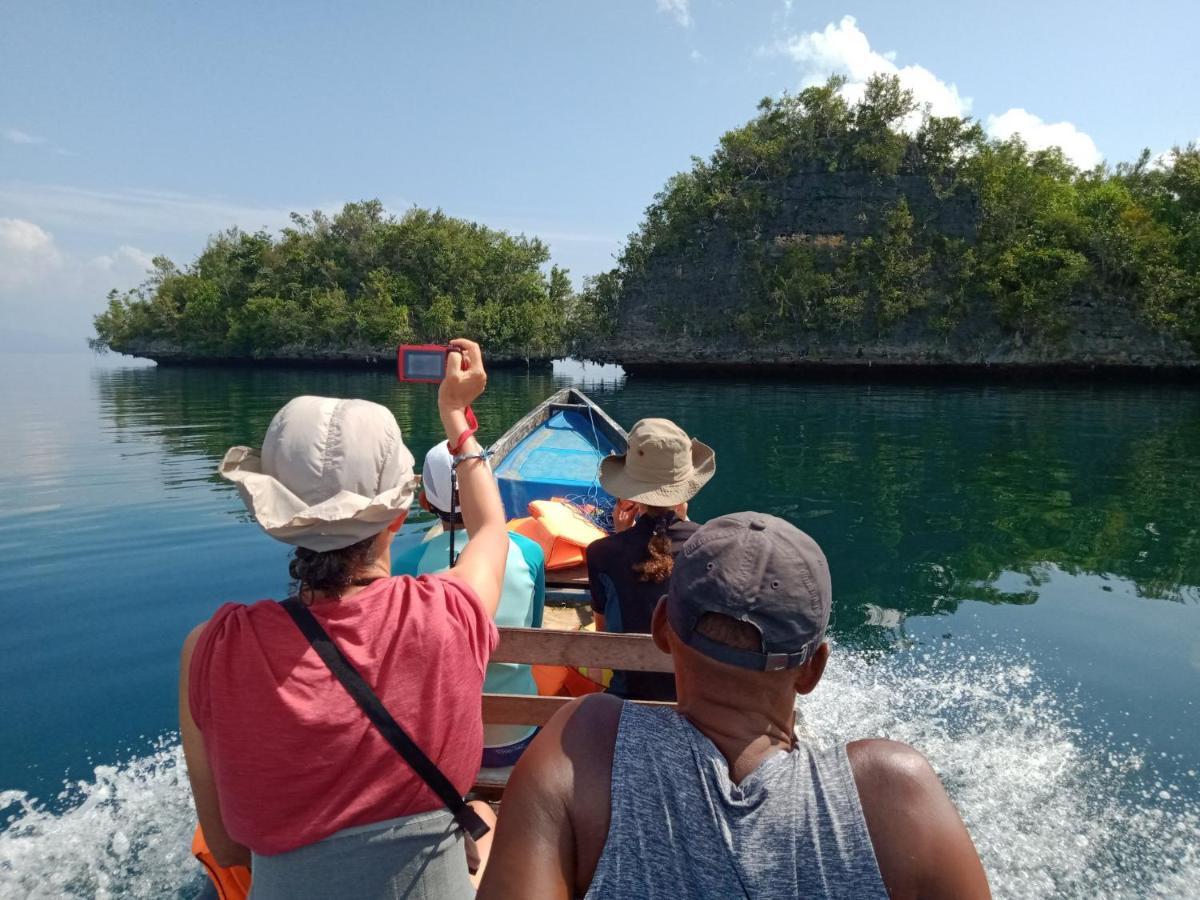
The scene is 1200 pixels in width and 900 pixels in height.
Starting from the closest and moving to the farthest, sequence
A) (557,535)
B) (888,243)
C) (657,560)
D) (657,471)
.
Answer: (657,560)
(657,471)
(557,535)
(888,243)

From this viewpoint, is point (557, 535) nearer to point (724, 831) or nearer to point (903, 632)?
point (903, 632)

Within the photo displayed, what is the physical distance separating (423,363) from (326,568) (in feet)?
3.95

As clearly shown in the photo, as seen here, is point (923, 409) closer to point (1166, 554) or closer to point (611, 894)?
point (1166, 554)

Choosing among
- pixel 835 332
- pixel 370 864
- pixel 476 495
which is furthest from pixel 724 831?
pixel 835 332

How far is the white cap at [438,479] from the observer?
12.8 ft

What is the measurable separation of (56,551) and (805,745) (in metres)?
10.2

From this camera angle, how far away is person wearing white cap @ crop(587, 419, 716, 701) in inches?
119

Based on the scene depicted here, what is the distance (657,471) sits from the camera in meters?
3.40

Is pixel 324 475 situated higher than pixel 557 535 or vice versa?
pixel 324 475

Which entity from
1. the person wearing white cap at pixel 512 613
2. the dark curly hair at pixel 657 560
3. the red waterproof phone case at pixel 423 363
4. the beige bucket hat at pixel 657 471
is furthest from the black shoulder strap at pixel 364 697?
the beige bucket hat at pixel 657 471

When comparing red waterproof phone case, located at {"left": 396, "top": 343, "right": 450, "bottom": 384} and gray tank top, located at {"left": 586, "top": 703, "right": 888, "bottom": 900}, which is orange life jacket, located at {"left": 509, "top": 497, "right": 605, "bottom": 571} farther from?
gray tank top, located at {"left": 586, "top": 703, "right": 888, "bottom": 900}

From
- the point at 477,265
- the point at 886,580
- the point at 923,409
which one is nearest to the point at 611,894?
the point at 886,580

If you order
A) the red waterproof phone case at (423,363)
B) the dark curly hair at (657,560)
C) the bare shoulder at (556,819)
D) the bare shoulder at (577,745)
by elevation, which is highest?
the red waterproof phone case at (423,363)

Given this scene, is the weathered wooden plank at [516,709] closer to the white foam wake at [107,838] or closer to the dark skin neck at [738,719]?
the dark skin neck at [738,719]
